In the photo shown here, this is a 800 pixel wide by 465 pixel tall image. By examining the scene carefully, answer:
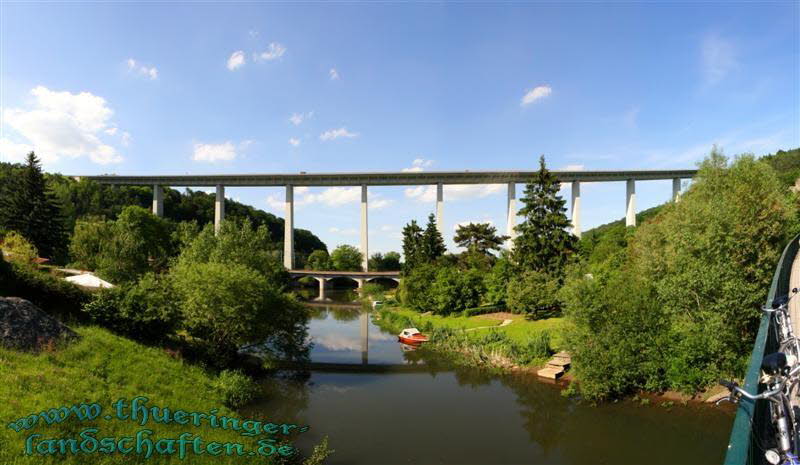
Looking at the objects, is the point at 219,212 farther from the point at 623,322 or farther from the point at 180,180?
the point at 623,322

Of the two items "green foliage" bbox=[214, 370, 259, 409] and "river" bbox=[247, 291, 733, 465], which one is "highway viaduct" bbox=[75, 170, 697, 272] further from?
"green foliage" bbox=[214, 370, 259, 409]

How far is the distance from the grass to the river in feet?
10.0

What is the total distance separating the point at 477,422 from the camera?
1548 cm

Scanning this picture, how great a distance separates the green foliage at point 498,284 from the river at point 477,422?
13.7 metres

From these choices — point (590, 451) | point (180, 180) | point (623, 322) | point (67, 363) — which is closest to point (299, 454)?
point (67, 363)

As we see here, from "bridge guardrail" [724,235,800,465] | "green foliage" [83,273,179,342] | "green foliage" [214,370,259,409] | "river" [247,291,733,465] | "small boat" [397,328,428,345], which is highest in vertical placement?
"bridge guardrail" [724,235,800,465]

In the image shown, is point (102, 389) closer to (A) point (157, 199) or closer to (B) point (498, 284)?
(B) point (498, 284)

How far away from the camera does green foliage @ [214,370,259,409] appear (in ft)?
52.0

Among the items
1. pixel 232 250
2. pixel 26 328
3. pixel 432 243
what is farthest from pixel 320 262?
pixel 26 328

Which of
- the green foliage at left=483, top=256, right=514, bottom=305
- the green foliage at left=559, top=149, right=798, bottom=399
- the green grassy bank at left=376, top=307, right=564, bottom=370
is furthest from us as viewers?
the green foliage at left=483, top=256, right=514, bottom=305

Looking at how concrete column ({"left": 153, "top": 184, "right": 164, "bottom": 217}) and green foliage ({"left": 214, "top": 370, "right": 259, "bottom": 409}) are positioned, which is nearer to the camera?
green foliage ({"left": 214, "top": 370, "right": 259, "bottom": 409})

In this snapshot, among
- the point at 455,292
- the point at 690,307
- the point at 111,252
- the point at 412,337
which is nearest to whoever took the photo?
the point at 690,307

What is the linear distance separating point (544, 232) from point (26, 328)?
31.0 metres

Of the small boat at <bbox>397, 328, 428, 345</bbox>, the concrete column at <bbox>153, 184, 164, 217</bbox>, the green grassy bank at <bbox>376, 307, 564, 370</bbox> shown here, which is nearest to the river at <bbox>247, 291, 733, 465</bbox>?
the green grassy bank at <bbox>376, 307, 564, 370</bbox>
